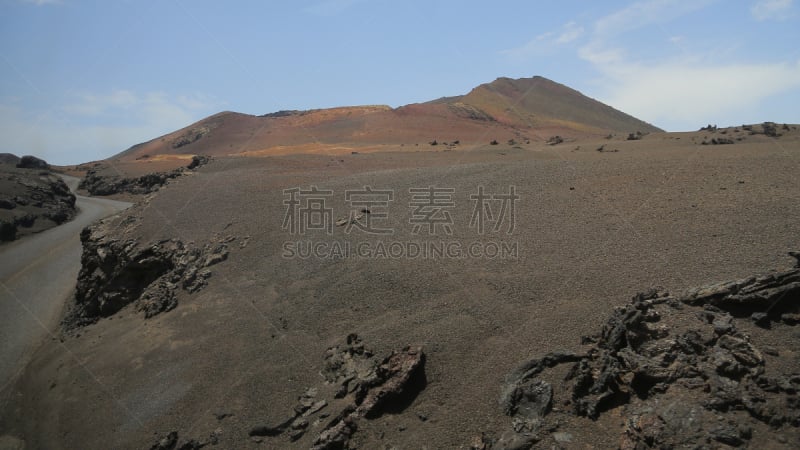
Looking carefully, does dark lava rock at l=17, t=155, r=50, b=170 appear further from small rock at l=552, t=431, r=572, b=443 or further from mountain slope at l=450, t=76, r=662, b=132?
small rock at l=552, t=431, r=572, b=443

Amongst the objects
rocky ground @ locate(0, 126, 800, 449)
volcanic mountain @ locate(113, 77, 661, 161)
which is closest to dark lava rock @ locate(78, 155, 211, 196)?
volcanic mountain @ locate(113, 77, 661, 161)

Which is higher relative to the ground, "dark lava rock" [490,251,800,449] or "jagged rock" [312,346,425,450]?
"dark lava rock" [490,251,800,449]

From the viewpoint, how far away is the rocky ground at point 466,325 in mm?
5684

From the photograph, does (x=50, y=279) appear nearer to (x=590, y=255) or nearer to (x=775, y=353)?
(x=590, y=255)

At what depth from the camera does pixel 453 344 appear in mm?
7945

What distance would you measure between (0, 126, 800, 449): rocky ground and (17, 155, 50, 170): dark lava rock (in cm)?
4060

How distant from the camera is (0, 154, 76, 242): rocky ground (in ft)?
99.6

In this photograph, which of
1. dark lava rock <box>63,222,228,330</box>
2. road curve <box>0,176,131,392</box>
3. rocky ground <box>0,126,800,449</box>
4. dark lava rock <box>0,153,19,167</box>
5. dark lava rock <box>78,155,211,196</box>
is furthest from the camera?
dark lava rock <box>0,153,19,167</box>

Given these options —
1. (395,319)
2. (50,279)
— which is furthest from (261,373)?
(50,279)

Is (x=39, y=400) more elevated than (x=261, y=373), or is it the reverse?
(x=261, y=373)

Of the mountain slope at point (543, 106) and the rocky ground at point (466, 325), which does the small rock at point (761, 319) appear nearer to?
the rocky ground at point (466, 325)

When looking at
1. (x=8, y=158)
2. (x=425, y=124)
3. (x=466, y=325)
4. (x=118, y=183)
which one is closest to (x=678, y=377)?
(x=466, y=325)

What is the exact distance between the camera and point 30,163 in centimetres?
4741

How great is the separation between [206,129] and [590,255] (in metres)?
56.6
